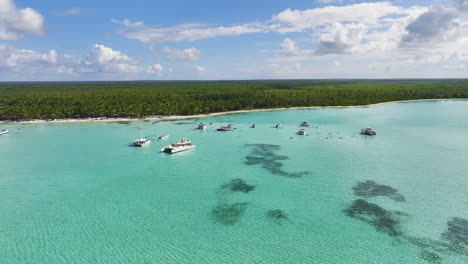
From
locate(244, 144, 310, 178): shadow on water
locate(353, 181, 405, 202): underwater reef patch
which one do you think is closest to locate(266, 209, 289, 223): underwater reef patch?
locate(353, 181, 405, 202): underwater reef patch

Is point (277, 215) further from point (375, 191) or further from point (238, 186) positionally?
point (375, 191)

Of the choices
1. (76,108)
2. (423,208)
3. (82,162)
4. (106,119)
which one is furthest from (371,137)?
(76,108)

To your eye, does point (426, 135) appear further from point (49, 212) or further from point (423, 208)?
point (49, 212)

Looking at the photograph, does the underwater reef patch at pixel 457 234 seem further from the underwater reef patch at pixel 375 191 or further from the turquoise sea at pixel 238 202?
the underwater reef patch at pixel 375 191

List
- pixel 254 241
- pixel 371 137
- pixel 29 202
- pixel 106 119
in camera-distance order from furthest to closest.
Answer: pixel 106 119, pixel 371 137, pixel 29 202, pixel 254 241

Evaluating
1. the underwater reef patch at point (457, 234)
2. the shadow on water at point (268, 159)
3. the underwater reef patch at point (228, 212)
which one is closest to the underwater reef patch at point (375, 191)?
the underwater reef patch at point (457, 234)

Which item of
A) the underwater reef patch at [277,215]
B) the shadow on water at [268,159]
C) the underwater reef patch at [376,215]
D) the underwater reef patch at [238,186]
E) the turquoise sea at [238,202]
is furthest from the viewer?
the shadow on water at [268,159]

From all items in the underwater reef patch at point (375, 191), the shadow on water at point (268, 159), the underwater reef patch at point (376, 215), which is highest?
the shadow on water at point (268, 159)
